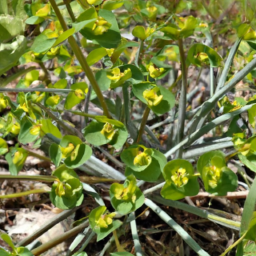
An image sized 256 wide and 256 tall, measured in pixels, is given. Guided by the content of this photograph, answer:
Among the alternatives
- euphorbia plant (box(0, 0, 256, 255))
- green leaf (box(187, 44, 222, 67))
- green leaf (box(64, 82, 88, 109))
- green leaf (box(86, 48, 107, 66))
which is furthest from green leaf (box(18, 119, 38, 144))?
green leaf (box(187, 44, 222, 67))

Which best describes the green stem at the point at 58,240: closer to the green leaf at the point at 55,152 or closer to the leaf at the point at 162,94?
the green leaf at the point at 55,152

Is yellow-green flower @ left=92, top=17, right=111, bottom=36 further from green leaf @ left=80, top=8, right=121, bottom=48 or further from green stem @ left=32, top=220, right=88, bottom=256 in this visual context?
green stem @ left=32, top=220, right=88, bottom=256

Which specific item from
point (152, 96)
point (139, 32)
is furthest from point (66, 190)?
point (139, 32)

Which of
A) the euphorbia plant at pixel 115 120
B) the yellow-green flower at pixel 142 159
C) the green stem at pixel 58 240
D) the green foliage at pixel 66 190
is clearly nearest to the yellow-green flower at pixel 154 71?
the euphorbia plant at pixel 115 120

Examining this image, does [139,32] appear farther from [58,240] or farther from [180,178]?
[58,240]

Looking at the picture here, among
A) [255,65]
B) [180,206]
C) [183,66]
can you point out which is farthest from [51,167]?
[255,65]

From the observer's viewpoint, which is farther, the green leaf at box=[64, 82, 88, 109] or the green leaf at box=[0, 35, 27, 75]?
the green leaf at box=[64, 82, 88, 109]
